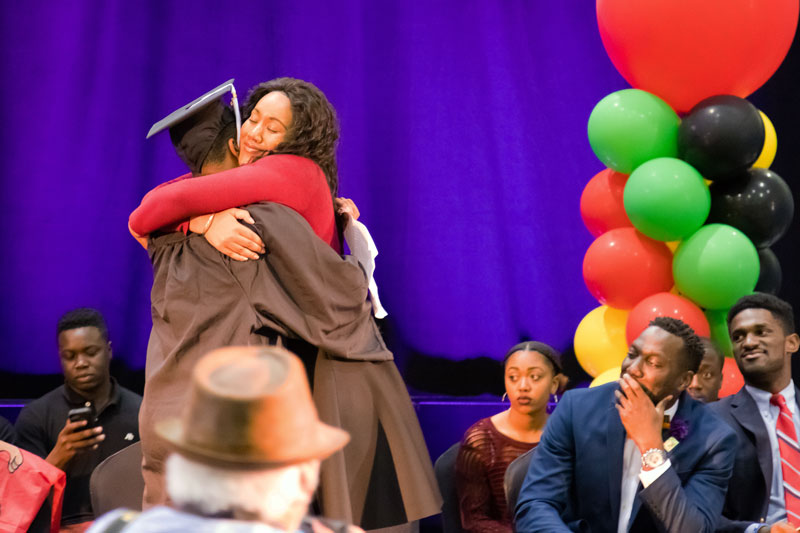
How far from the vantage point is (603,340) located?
4.12 metres

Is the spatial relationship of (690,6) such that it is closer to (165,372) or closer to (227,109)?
(227,109)

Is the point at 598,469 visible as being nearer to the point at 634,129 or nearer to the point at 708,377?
the point at 708,377

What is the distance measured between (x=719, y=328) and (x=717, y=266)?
352 mm

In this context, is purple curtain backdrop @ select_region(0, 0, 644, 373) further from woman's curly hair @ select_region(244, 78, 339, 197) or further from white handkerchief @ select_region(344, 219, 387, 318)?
woman's curly hair @ select_region(244, 78, 339, 197)

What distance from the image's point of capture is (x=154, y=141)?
5277mm

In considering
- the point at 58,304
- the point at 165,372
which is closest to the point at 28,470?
the point at 165,372

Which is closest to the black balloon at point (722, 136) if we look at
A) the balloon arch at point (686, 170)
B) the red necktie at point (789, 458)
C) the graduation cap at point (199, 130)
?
the balloon arch at point (686, 170)

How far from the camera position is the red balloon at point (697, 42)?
3760 millimetres

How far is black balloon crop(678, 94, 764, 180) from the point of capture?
12.2ft

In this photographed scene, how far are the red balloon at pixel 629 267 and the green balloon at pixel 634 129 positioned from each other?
28 centimetres

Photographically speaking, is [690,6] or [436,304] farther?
[436,304]

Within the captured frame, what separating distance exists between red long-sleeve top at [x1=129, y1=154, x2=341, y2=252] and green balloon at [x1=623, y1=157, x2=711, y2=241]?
1582 millimetres

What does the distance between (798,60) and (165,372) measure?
155 inches

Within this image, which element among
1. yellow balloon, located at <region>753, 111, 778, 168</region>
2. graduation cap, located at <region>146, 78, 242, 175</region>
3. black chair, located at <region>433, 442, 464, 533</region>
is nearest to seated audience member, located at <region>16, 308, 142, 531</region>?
black chair, located at <region>433, 442, 464, 533</region>
